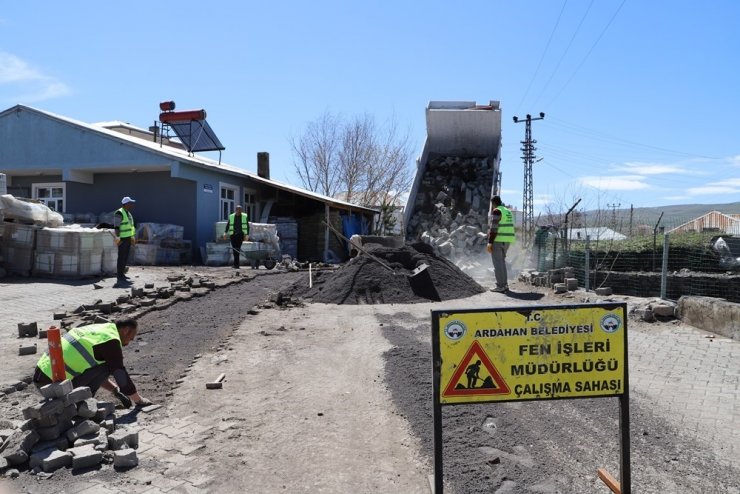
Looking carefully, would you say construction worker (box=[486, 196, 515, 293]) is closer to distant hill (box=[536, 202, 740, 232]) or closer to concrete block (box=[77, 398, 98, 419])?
distant hill (box=[536, 202, 740, 232])

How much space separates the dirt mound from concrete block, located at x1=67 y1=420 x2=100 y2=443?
744cm

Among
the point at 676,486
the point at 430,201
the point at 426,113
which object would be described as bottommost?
the point at 676,486

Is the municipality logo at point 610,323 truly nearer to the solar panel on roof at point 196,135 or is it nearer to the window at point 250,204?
the solar panel on roof at point 196,135

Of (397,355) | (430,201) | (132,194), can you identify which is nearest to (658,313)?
(397,355)

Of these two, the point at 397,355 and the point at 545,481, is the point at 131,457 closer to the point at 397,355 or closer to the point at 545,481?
the point at 545,481

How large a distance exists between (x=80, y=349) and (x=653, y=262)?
12492 mm

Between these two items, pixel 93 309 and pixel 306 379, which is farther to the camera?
pixel 93 309

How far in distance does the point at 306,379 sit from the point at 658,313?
6090 mm

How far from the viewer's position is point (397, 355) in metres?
6.72

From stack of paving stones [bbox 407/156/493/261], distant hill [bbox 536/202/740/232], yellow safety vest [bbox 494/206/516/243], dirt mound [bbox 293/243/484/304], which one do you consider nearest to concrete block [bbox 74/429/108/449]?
dirt mound [bbox 293/243/484/304]

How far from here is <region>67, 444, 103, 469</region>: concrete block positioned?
3787mm

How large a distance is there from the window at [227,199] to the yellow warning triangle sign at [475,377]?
65.7ft

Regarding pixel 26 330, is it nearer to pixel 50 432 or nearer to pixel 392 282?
pixel 50 432

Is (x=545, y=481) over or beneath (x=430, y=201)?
beneath
